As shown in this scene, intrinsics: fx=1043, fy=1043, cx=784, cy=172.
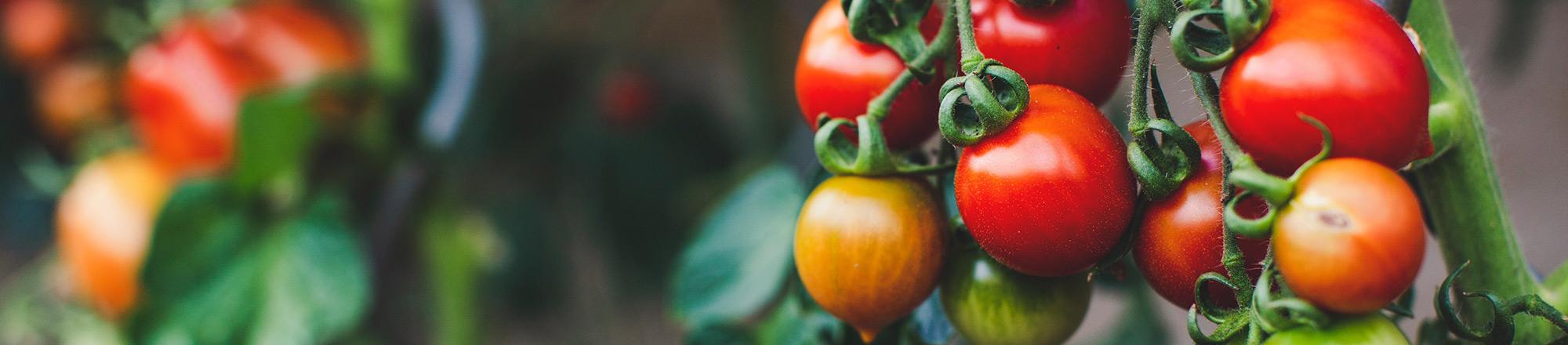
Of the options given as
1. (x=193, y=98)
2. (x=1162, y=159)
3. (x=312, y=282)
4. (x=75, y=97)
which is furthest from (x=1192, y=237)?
(x=75, y=97)

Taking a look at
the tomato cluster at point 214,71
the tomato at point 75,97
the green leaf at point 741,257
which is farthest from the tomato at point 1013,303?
the tomato at point 75,97

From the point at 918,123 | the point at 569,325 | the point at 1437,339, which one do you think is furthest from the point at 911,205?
the point at 569,325

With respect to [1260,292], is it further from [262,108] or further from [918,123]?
[262,108]

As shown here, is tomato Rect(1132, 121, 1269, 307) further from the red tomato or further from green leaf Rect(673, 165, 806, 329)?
the red tomato

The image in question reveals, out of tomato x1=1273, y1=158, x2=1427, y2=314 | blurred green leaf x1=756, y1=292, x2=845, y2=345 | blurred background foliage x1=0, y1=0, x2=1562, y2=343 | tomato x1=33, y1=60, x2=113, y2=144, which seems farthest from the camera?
tomato x1=33, y1=60, x2=113, y2=144

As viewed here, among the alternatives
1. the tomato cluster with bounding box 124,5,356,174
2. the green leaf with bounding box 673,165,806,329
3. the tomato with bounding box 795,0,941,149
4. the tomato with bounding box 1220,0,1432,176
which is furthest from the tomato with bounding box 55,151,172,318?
the tomato with bounding box 1220,0,1432,176

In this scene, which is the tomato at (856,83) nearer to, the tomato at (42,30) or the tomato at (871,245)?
the tomato at (871,245)
